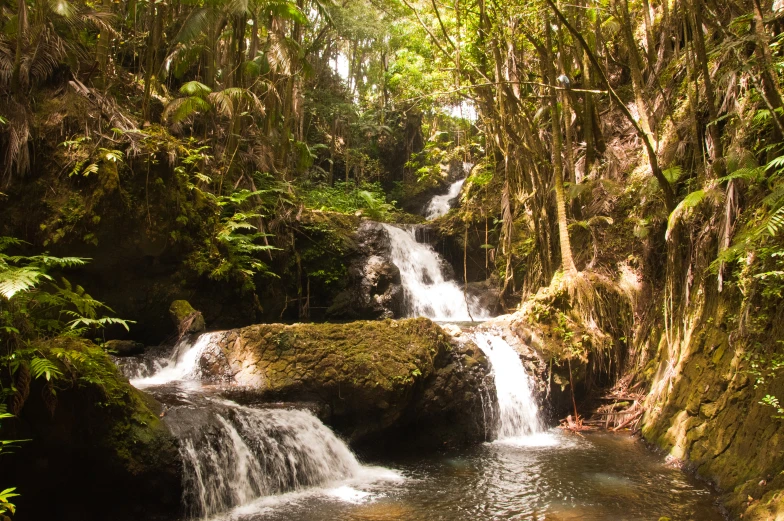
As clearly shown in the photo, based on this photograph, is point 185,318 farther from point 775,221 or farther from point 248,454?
point 775,221

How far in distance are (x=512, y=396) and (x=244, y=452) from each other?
4321 mm

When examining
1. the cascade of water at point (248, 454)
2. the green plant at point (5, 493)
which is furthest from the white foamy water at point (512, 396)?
the green plant at point (5, 493)

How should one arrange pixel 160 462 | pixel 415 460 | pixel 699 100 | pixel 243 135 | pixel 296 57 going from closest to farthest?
pixel 160 462
pixel 415 460
pixel 699 100
pixel 296 57
pixel 243 135

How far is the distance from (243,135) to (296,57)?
2475 millimetres

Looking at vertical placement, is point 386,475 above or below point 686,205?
below

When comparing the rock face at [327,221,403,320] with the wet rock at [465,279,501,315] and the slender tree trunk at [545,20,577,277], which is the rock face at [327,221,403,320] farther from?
the slender tree trunk at [545,20,577,277]

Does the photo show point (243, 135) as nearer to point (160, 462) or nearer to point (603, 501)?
point (160, 462)

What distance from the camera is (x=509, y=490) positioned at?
5492 millimetres

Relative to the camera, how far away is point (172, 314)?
351 inches

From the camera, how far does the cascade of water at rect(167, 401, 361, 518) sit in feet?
16.3

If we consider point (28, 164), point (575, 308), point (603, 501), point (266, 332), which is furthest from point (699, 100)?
point (28, 164)

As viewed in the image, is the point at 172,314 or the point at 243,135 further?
the point at 243,135

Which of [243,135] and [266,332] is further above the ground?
[243,135]

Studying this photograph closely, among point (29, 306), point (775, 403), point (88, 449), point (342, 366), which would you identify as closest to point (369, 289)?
point (342, 366)
